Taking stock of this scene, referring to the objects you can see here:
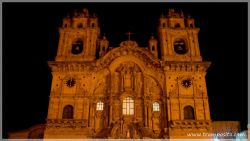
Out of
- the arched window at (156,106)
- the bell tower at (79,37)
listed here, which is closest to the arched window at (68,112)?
the bell tower at (79,37)

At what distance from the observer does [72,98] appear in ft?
105

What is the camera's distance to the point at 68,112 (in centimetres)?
3150

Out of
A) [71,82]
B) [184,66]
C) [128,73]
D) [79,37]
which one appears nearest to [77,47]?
[79,37]

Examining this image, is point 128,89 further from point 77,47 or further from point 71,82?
point 77,47

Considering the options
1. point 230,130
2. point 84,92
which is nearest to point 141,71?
point 84,92

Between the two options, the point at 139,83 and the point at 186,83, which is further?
the point at 139,83

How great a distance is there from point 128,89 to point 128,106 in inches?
65.2

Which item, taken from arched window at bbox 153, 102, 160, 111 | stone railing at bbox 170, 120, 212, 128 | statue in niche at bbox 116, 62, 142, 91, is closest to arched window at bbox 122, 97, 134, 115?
statue in niche at bbox 116, 62, 142, 91

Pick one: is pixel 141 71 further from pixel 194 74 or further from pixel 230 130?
pixel 230 130

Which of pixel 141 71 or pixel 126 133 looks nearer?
pixel 126 133

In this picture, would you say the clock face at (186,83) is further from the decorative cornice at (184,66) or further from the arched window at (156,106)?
the arched window at (156,106)

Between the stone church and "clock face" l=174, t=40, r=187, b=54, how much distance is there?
2.0 inches

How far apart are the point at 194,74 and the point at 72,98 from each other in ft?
37.9

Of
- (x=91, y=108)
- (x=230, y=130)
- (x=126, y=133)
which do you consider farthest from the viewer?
(x=230, y=130)
